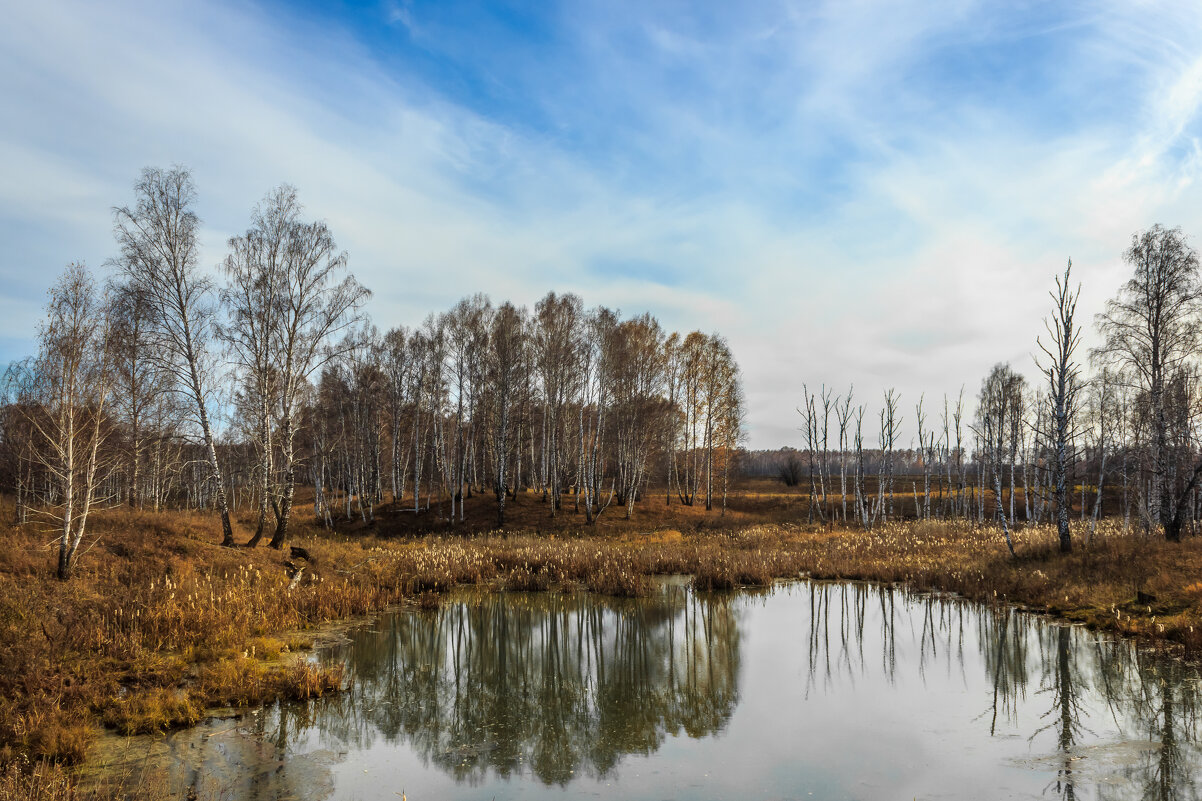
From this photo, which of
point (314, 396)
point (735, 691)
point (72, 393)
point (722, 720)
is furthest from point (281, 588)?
point (314, 396)

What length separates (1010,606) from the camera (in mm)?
15227

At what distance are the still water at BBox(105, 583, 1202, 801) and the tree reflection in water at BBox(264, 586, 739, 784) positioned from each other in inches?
1.8

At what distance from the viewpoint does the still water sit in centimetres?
649

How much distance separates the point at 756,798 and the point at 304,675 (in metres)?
6.24

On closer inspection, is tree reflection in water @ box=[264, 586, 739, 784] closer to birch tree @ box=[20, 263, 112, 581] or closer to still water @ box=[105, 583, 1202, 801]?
still water @ box=[105, 583, 1202, 801]

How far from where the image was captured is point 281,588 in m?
14.2

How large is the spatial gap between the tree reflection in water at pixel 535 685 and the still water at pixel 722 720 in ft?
0.15

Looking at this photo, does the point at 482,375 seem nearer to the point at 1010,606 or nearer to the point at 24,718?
the point at 1010,606

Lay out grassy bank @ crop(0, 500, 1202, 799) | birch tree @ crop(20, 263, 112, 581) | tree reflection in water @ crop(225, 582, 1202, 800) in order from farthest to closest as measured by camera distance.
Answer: birch tree @ crop(20, 263, 112, 581) < grassy bank @ crop(0, 500, 1202, 799) < tree reflection in water @ crop(225, 582, 1202, 800)

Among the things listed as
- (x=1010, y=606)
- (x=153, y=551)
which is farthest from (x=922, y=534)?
(x=153, y=551)

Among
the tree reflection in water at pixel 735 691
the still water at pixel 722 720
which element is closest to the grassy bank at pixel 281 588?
the still water at pixel 722 720

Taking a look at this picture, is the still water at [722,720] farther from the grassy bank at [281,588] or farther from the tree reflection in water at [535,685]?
the grassy bank at [281,588]

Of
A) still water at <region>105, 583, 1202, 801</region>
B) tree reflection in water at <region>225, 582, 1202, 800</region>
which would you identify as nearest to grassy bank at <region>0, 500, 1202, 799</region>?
still water at <region>105, 583, 1202, 801</region>

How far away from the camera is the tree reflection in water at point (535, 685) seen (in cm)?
754
